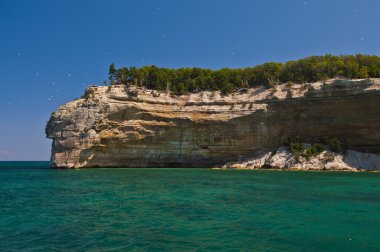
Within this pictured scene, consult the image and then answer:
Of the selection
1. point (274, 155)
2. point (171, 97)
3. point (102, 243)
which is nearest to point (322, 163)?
point (274, 155)

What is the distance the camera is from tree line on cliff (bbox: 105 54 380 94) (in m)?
50.3

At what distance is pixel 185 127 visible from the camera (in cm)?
5056

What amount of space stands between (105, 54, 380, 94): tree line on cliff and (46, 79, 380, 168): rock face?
13.0ft

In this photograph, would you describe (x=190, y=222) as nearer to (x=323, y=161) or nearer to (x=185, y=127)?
(x=323, y=161)

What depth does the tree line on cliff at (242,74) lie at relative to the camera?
5031cm

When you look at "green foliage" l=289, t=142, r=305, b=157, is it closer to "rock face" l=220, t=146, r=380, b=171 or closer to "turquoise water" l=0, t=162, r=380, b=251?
"rock face" l=220, t=146, r=380, b=171

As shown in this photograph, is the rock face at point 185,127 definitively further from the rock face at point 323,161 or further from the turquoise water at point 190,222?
the turquoise water at point 190,222

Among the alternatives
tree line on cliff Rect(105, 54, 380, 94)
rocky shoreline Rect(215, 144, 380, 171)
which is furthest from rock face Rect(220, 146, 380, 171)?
tree line on cliff Rect(105, 54, 380, 94)

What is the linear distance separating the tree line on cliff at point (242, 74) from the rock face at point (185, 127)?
157 inches

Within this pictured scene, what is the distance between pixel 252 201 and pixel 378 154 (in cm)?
3638

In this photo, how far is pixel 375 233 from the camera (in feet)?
33.4

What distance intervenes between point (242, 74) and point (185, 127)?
49.4 feet

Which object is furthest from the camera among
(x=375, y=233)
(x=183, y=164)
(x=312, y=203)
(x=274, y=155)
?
(x=183, y=164)

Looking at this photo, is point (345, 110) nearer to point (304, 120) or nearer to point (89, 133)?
point (304, 120)
